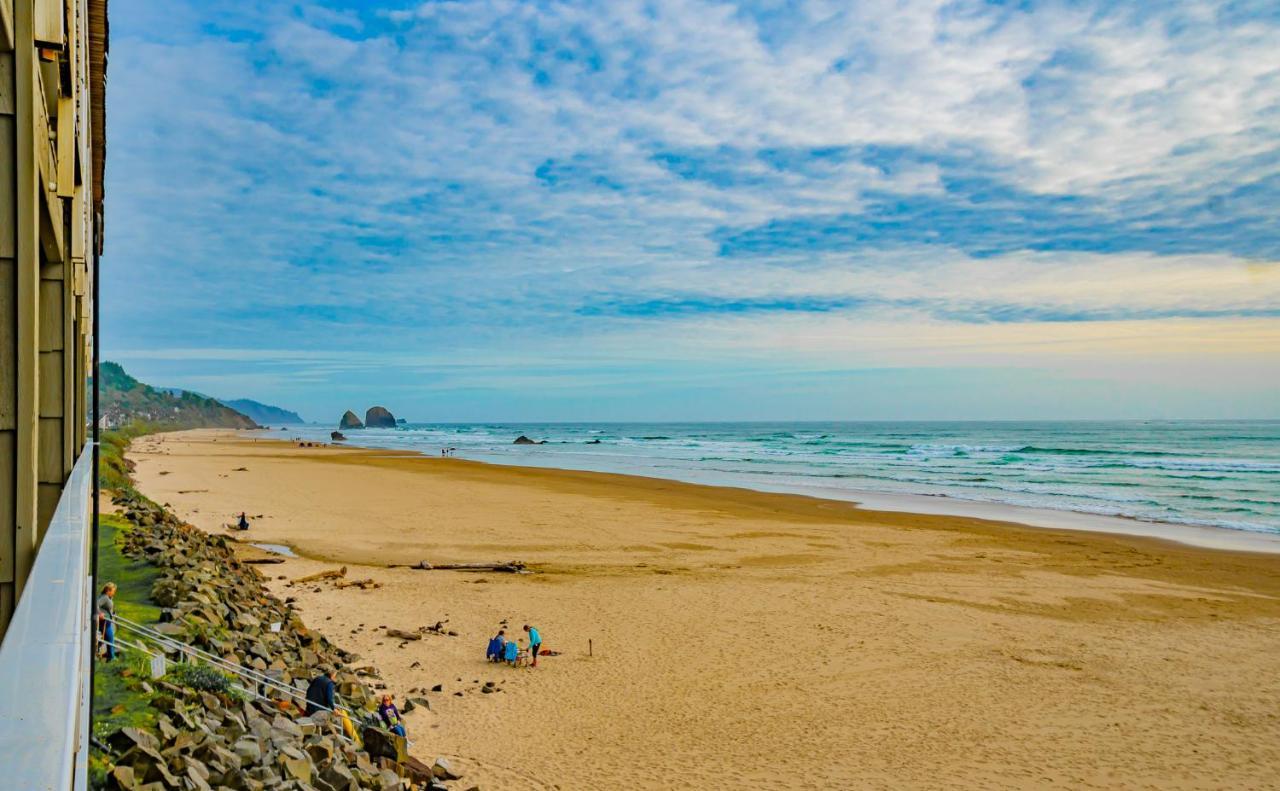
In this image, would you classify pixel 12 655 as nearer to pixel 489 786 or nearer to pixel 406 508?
pixel 489 786

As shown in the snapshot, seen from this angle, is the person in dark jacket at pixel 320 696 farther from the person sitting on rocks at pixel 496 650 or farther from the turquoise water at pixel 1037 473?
the turquoise water at pixel 1037 473

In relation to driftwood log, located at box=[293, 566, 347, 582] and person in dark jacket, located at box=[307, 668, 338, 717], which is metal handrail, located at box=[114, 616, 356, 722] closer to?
person in dark jacket, located at box=[307, 668, 338, 717]

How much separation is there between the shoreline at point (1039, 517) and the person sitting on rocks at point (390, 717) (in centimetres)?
2342

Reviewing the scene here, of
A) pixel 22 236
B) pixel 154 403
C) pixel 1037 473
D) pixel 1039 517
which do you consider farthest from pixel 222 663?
pixel 154 403

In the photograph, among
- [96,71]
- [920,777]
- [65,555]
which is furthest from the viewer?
[920,777]

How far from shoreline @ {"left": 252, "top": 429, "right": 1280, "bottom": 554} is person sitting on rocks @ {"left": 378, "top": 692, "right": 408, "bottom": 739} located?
2342 centimetres

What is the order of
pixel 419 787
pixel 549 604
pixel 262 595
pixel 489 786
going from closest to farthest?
1. pixel 419 787
2. pixel 489 786
3. pixel 262 595
4. pixel 549 604

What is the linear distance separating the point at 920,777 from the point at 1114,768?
227 centimetres

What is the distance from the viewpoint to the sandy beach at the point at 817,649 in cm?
965

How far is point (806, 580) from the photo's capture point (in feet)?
62.4

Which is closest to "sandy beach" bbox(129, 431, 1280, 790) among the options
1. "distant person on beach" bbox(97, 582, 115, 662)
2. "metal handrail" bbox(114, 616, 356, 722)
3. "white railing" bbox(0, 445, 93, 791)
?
"metal handrail" bbox(114, 616, 356, 722)

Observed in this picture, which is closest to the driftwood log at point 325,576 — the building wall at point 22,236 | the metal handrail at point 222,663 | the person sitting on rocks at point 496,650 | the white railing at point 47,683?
the person sitting on rocks at point 496,650

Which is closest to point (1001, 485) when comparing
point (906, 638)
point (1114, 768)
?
point (906, 638)

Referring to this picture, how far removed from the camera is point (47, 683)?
1289mm
